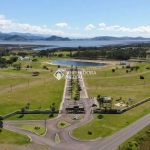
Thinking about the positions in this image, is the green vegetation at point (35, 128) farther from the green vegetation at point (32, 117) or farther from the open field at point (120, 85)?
the open field at point (120, 85)

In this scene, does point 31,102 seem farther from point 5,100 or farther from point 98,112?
A: point 98,112

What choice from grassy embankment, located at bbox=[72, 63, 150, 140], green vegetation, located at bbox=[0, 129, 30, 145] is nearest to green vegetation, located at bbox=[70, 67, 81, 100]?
grassy embankment, located at bbox=[72, 63, 150, 140]

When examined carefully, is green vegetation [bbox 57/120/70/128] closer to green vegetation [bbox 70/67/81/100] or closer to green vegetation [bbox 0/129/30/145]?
green vegetation [bbox 0/129/30/145]

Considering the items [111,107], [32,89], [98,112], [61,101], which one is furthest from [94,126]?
[32,89]

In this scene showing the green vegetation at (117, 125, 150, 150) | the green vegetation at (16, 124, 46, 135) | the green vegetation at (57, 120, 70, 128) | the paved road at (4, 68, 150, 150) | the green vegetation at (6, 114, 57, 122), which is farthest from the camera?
the green vegetation at (6, 114, 57, 122)

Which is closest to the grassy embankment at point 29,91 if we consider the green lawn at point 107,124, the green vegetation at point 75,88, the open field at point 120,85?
the green vegetation at point 75,88
